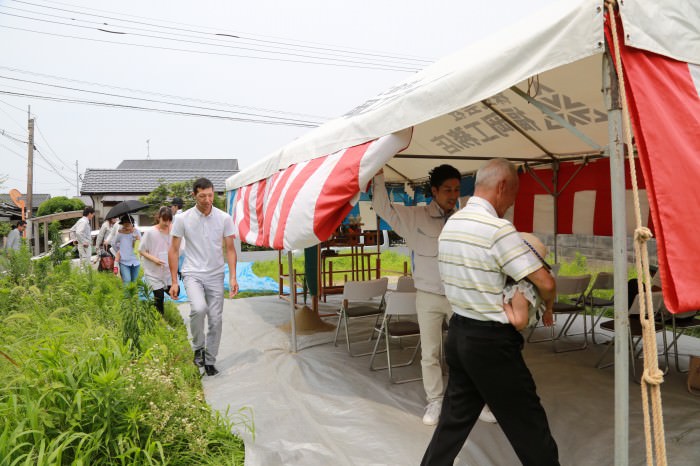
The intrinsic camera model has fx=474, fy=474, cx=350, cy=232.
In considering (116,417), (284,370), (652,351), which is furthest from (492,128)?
(116,417)

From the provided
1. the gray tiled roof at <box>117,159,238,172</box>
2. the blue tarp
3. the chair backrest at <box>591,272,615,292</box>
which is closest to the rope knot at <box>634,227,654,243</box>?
the chair backrest at <box>591,272,615,292</box>

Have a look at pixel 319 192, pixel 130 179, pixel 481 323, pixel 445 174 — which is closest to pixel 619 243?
pixel 481 323

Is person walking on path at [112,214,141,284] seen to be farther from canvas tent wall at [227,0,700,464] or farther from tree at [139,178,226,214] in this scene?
tree at [139,178,226,214]

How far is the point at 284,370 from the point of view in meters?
4.20

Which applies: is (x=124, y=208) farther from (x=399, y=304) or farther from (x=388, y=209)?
(x=388, y=209)

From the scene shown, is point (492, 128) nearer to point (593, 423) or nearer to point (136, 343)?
point (593, 423)

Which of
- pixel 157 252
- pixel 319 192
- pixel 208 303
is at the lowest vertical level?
pixel 208 303

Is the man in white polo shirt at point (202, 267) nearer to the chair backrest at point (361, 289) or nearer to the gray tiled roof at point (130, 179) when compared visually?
the chair backrest at point (361, 289)

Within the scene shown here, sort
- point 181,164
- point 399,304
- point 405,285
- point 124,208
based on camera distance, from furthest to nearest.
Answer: point 181,164 → point 124,208 → point 405,285 → point 399,304

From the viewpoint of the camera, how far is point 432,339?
10.1 ft

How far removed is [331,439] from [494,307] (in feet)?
4.96

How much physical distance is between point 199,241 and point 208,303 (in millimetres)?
554

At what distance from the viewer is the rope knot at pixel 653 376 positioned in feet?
5.12

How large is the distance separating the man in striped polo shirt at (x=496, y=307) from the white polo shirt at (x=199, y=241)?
270 cm
